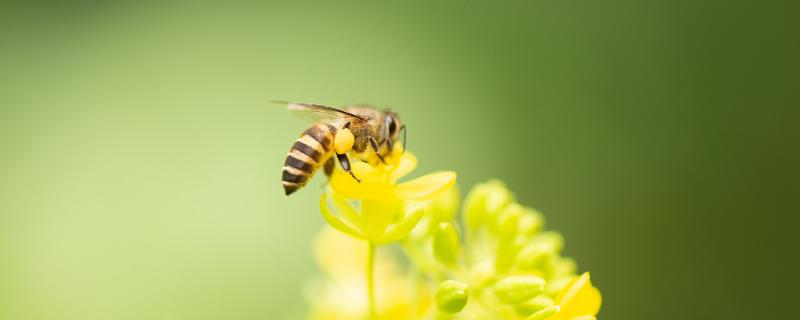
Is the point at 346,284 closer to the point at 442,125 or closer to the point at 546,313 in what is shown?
the point at 546,313

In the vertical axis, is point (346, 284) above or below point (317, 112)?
below

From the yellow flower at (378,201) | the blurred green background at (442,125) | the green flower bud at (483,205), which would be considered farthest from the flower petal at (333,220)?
the blurred green background at (442,125)

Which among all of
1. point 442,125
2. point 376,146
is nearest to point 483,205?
point 376,146

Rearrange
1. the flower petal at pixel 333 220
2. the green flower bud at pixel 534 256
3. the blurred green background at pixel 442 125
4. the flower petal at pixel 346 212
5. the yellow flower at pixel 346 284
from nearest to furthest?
1. the flower petal at pixel 333 220
2. the flower petal at pixel 346 212
3. the green flower bud at pixel 534 256
4. the yellow flower at pixel 346 284
5. the blurred green background at pixel 442 125

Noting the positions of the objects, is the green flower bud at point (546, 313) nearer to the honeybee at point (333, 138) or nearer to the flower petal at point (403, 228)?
the flower petal at point (403, 228)

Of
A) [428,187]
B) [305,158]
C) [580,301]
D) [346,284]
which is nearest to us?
[580,301]
